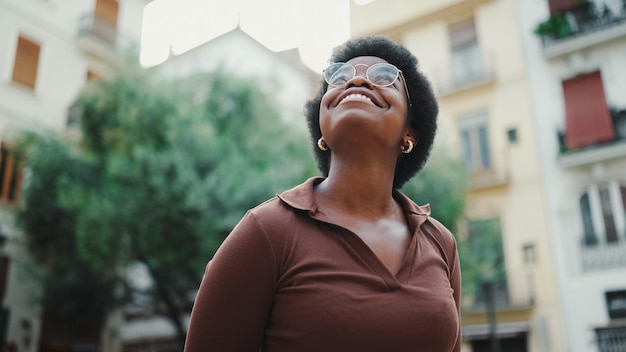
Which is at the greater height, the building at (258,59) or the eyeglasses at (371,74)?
the building at (258,59)

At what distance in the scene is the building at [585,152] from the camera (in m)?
12.7

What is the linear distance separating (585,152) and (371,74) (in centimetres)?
1351

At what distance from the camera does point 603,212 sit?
43.3 ft

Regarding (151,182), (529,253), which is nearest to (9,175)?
(151,182)

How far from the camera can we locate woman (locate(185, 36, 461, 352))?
1.13m

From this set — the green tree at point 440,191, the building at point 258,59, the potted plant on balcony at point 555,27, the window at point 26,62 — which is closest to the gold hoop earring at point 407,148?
the green tree at point 440,191

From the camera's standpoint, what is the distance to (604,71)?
45.6ft

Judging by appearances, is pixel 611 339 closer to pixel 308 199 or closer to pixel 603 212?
pixel 603 212

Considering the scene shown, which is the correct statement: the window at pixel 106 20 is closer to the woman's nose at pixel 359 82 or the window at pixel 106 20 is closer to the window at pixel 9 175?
the window at pixel 9 175

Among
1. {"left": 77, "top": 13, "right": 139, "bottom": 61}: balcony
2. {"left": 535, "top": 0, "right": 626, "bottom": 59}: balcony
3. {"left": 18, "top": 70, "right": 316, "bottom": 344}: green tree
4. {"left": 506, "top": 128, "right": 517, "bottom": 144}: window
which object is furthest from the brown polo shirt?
{"left": 77, "top": 13, "right": 139, "bottom": 61}: balcony

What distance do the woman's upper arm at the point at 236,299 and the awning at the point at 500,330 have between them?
13587 mm

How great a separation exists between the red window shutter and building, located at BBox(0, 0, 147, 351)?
1081 centimetres

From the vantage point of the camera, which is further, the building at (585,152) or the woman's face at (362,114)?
the building at (585,152)

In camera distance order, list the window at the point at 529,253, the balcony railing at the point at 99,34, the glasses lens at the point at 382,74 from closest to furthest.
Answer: the glasses lens at the point at 382,74
the window at the point at 529,253
the balcony railing at the point at 99,34
